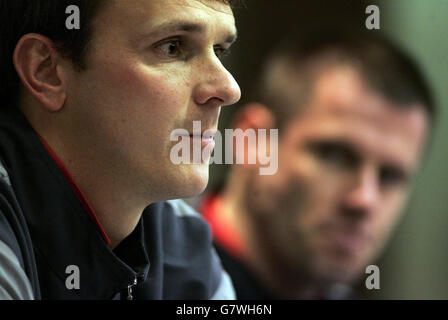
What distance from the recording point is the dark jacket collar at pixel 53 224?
37.0 inches

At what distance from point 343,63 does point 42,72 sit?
113 centimetres

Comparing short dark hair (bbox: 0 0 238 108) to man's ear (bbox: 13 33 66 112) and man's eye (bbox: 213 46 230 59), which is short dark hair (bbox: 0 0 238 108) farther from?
man's eye (bbox: 213 46 230 59)

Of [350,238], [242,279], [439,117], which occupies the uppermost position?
[439,117]

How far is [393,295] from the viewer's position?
2.41m

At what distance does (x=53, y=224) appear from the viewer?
3.09ft

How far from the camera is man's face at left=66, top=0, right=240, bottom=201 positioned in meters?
0.96

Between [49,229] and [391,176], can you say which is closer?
[49,229]

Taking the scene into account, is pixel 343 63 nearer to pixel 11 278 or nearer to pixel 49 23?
pixel 49 23

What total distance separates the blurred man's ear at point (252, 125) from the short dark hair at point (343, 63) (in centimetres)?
3

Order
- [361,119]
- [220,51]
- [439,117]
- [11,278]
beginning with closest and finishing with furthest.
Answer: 1. [11,278]
2. [220,51]
3. [361,119]
4. [439,117]

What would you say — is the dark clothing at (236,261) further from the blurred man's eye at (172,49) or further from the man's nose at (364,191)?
the blurred man's eye at (172,49)

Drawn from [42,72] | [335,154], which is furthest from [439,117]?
[42,72]

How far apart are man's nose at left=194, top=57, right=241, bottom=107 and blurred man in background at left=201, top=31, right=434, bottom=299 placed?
784mm

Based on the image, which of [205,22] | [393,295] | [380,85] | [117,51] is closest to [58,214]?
[117,51]
